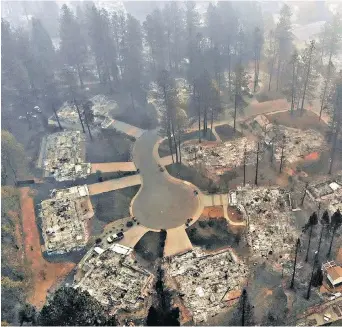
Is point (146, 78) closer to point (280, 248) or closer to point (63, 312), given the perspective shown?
point (280, 248)

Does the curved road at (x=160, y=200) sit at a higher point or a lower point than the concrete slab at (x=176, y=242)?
higher

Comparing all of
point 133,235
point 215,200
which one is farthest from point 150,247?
point 215,200

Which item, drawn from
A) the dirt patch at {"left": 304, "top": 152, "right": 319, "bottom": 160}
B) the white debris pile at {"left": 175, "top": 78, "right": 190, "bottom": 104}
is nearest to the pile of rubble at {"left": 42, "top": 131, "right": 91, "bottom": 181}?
the white debris pile at {"left": 175, "top": 78, "right": 190, "bottom": 104}

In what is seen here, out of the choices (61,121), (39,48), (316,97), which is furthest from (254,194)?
(39,48)

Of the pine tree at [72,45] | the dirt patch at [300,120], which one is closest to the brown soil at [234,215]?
the dirt patch at [300,120]

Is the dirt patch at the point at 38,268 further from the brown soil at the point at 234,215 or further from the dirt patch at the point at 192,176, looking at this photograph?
the brown soil at the point at 234,215

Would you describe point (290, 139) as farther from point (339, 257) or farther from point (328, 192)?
point (339, 257)
